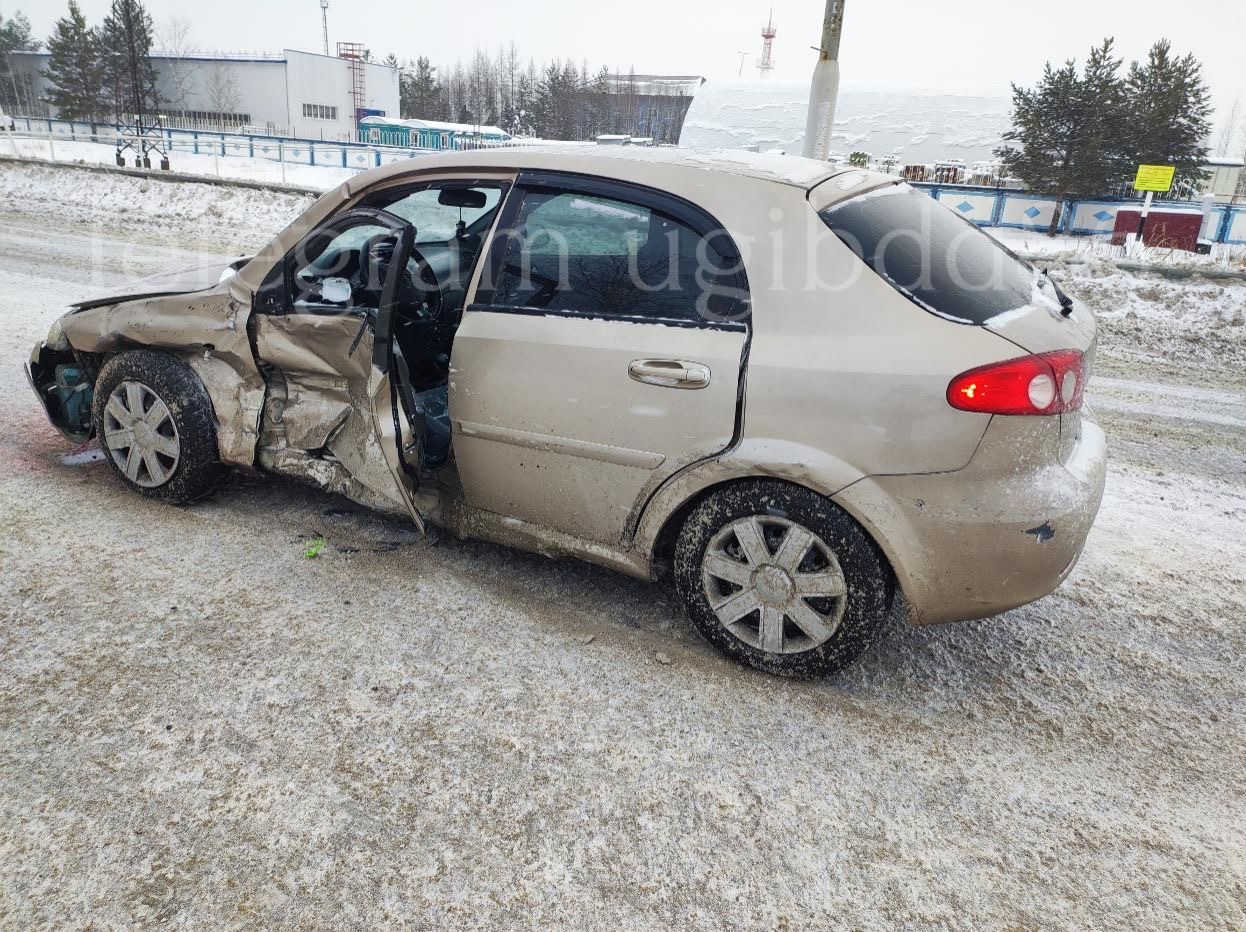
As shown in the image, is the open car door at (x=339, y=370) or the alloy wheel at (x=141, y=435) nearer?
the open car door at (x=339, y=370)

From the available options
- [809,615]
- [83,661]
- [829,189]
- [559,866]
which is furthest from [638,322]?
[83,661]

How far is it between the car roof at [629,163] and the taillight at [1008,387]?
2.95 ft

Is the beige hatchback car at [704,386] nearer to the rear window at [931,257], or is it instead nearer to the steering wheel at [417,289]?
the rear window at [931,257]

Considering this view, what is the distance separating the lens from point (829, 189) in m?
2.90

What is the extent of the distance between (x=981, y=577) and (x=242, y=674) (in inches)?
95.8

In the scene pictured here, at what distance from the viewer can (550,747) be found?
8.40 feet

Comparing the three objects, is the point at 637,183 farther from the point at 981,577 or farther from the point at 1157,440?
the point at 1157,440

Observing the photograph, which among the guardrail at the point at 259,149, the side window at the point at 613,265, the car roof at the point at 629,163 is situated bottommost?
the side window at the point at 613,265

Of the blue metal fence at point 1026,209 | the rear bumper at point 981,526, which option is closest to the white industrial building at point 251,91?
the blue metal fence at point 1026,209

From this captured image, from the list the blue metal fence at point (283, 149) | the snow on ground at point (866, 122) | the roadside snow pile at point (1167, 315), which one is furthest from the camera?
the snow on ground at point (866, 122)

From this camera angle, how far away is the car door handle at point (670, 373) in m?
2.71

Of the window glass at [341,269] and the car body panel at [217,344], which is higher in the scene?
the window glass at [341,269]

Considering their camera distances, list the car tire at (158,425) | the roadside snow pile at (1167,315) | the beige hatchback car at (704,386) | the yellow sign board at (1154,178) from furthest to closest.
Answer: the yellow sign board at (1154,178) < the roadside snow pile at (1167,315) < the car tire at (158,425) < the beige hatchback car at (704,386)

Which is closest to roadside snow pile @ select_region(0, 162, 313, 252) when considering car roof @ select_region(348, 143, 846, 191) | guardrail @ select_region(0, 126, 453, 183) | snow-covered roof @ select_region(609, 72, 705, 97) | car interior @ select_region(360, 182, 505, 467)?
guardrail @ select_region(0, 126, 453, 183)
